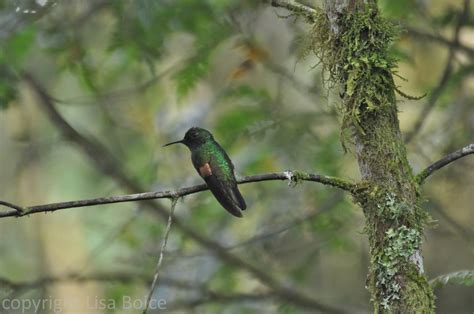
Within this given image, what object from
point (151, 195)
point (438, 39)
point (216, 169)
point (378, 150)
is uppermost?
point (438, 39)

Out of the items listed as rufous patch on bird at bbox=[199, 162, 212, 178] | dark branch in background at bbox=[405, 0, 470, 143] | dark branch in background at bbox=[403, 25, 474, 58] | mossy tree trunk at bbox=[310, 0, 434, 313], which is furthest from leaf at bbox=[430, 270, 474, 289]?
dark branch in background at bbox=[403, 25, 474, 58]

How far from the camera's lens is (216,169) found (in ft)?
12.8

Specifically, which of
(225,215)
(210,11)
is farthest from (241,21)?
(225,215)

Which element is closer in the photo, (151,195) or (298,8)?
(151,195)

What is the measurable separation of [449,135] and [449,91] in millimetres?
420

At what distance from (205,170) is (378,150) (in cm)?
102

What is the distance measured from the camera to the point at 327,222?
6.64 metres

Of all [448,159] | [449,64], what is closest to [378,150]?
[448,159]

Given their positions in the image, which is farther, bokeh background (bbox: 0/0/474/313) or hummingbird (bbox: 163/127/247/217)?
bokeh background (bbox: 0/0/474/313)

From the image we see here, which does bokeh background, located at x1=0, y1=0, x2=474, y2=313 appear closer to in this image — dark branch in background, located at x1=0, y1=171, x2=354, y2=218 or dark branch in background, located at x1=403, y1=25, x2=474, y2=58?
dark branch in background, located at x1=403, y1=25, x2=474, y2=58

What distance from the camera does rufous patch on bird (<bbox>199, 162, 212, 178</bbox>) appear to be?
12.9 feet

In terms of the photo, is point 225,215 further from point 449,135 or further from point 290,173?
point 290,173

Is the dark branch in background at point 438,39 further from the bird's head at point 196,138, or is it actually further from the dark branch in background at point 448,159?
the dark branch in background at point 448,159

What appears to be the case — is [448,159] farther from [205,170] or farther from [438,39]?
[438,39]
